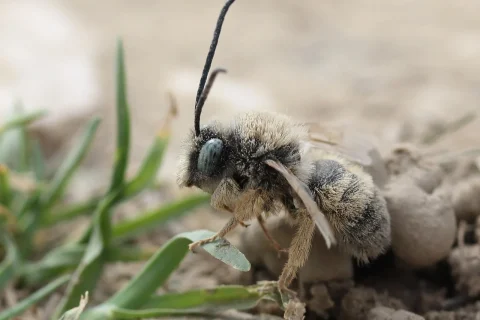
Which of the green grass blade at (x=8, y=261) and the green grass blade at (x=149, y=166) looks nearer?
the green grass blade at (x=8, y=261)

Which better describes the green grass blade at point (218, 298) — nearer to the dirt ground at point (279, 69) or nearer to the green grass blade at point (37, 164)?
the dirt ground at point (279, 69)

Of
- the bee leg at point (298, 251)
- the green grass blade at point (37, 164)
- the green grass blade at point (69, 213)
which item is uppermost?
the bee leg at point (298, 251)

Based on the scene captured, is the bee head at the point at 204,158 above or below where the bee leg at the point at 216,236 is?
above

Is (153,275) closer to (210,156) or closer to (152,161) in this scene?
(210,156)

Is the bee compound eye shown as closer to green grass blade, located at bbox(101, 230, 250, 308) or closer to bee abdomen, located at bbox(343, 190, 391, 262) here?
green grass blade, located at bbox(101, 230, 250, 308)

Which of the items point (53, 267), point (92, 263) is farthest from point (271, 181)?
point (53, 267)

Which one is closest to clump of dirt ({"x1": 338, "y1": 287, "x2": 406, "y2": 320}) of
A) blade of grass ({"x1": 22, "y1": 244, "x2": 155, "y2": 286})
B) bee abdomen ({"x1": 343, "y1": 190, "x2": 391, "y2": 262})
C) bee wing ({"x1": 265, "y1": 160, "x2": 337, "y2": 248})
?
bee abdomen ({"x1": 343, "y1": 190, "x2": 391, "y2": 262})

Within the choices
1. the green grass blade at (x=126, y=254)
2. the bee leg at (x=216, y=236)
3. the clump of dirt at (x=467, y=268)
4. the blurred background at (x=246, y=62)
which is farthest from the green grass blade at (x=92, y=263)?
the clump of dirt at (x=467, y=268)

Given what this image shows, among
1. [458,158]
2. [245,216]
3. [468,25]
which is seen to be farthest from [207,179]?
[468,25]
